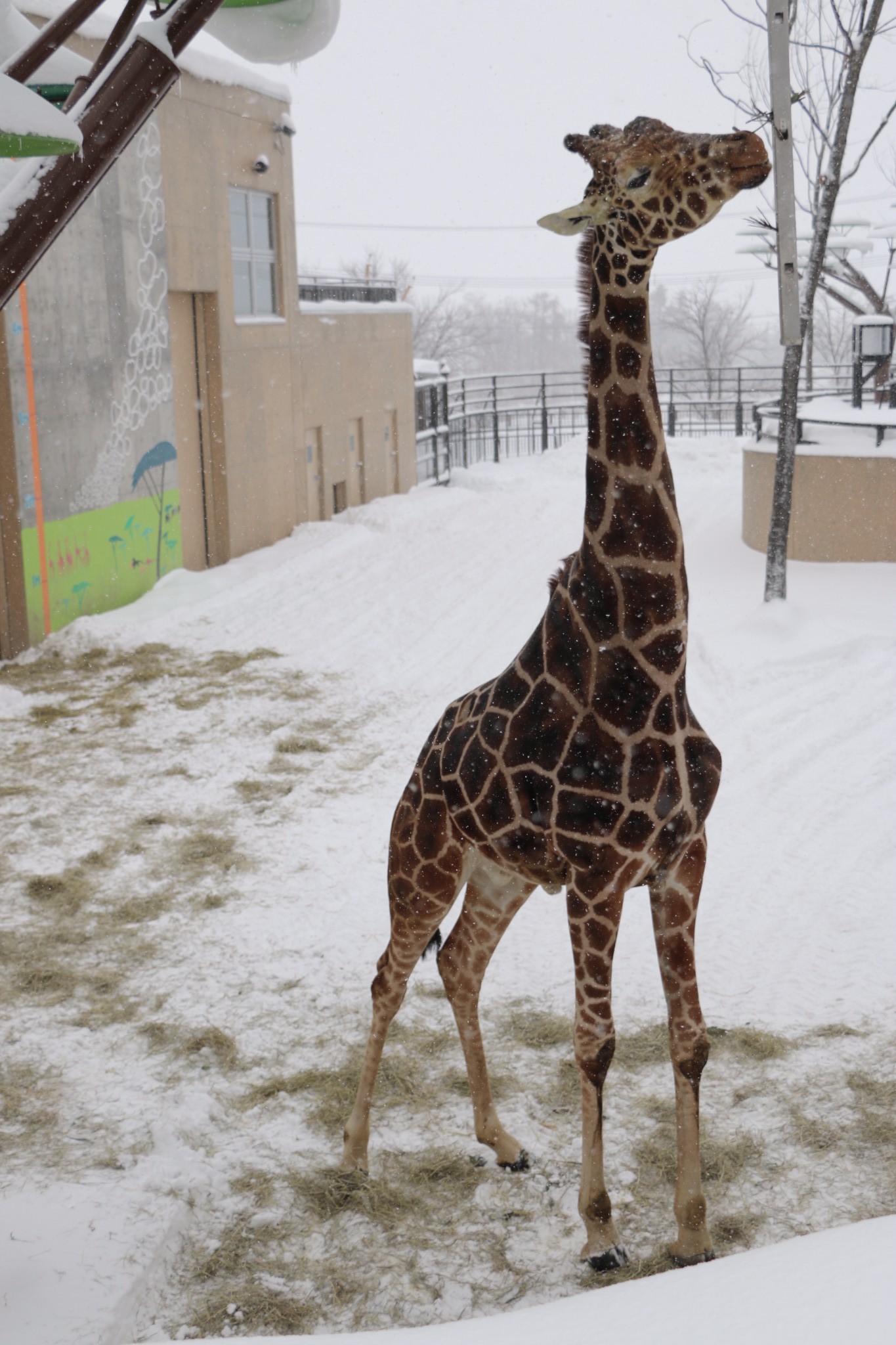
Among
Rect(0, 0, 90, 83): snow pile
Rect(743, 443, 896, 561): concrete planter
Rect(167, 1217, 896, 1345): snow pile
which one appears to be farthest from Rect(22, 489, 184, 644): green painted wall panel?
Rect(167, 1217, 896, 1345): snow pile

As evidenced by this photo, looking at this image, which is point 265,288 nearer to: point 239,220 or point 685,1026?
point 239,220

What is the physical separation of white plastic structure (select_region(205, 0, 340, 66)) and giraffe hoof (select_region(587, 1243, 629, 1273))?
3.58m

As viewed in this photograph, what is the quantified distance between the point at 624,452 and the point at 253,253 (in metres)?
12.6

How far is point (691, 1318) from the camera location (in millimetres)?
1688

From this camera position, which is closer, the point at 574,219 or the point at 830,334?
the point at 574,219

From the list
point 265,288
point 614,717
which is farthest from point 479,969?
point 265,288

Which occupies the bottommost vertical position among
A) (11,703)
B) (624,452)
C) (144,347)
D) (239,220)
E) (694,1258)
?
(694,1258)

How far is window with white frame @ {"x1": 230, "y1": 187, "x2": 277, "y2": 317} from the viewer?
1384 centimetres

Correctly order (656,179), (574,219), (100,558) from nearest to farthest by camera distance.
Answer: (656,179) < (574,219) < (100,558)

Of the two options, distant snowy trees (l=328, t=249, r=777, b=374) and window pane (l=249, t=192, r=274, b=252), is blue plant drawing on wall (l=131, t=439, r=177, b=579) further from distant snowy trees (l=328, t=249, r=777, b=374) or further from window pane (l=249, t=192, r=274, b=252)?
distant snowy trees (l=328, t=249, r=777, b=374)

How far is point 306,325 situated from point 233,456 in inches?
118

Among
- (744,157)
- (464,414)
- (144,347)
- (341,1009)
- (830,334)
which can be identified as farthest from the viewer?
(830,334)

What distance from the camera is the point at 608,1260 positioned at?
3092mm

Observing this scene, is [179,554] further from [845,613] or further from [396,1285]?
[396,1285]
